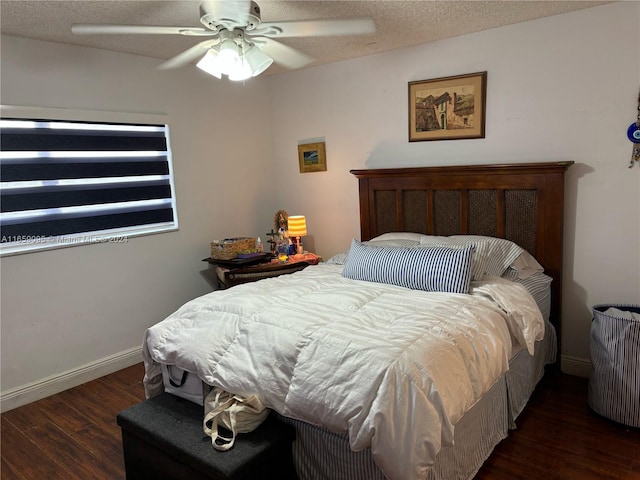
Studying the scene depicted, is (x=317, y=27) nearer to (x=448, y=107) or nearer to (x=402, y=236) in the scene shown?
(x=448, y=107)

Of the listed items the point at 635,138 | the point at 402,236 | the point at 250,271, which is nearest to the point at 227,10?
the point at 402,236

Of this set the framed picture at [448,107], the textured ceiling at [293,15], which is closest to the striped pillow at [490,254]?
the framed picture at [448,107]

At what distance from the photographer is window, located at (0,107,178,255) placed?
3078 millimetres

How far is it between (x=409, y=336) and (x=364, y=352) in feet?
0.77

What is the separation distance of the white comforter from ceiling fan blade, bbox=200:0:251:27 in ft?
4.52

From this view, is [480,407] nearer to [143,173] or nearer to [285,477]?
[285,477]

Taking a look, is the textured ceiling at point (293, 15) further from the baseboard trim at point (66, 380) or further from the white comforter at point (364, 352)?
the baseboard trim at point (66, 380)

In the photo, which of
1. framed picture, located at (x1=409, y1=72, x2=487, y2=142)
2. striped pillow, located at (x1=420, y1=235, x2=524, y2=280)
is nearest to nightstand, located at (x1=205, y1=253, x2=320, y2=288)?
striped pillow, located at (x1=420, y1=235, x2=524, y2=280)

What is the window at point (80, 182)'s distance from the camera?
3.08 meters

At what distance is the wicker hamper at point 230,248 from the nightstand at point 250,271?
0.21 feet

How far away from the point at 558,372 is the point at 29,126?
3896mm

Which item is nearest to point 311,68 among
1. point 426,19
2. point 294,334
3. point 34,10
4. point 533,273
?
point 426,19

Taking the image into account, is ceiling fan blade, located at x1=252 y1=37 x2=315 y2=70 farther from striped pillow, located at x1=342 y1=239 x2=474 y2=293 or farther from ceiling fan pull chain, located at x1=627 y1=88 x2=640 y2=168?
ceiling fan pull chain, located at x1=627 y1=88 x2=640 y2=168

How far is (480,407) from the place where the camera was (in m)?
2.24
